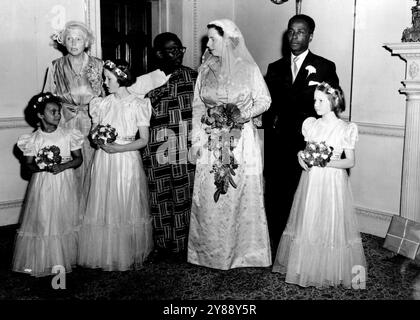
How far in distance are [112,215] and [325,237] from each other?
165cm

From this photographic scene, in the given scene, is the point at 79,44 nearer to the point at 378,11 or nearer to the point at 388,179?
the point at 378,11

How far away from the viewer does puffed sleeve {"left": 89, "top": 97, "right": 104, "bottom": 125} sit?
14.1 ft

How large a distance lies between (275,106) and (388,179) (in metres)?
1.46

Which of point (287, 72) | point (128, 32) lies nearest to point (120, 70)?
point (287, 72)

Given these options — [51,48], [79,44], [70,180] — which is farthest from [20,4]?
[70,180]

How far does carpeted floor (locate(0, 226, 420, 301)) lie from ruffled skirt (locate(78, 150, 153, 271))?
13 centimetres

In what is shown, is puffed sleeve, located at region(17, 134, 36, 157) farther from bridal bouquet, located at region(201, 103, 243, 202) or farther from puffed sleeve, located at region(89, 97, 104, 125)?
bridal bouquet, located at region(201, 103, 243, 202)

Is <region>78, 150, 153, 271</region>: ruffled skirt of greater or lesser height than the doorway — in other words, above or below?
below

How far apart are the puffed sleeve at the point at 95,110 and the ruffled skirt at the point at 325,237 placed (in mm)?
1759

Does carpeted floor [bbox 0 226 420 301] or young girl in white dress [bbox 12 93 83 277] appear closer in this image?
carpeted floor [bbox 0 226 420 301]

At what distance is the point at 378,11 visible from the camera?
204 inches

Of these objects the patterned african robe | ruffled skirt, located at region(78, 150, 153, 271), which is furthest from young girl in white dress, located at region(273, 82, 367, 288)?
ruffled skirt, located at region(78, 150, 153, 271)

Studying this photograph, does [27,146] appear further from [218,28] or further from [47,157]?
[218,28]

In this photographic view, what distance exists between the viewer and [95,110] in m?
4.32
